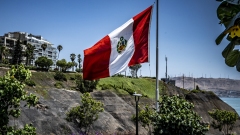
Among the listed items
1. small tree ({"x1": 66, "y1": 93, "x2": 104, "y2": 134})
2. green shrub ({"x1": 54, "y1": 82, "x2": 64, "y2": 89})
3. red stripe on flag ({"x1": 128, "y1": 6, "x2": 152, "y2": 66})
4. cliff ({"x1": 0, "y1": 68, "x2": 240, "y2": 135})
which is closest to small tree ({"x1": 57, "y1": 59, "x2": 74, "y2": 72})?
cliff ({"x1": 0, "y1": 68, "x2": 240, "y2": 135})

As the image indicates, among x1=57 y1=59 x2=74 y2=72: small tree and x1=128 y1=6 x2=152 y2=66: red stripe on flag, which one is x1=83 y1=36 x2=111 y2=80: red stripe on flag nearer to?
x1=128 y1=6 x2=152 y2=66: red stripe on flag

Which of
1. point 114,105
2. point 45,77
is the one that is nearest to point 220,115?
point 114,105

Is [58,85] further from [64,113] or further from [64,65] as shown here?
[64,65]

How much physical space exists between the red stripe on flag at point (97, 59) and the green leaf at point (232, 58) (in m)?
8.87

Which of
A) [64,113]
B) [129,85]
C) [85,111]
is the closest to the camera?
[85,111]

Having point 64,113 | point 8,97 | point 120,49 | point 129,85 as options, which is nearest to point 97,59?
point 120,49

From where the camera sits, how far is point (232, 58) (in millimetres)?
2033

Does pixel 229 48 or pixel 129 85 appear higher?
pixel 229 48

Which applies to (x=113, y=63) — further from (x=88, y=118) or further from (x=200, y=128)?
(x=88, y=118)

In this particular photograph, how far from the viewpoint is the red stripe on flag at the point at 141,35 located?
10.8 meters

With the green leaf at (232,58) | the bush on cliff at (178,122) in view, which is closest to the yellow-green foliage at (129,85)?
the bush on cliff at (178,122)

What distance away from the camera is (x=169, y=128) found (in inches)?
368

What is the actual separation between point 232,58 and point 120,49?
29.7 ft

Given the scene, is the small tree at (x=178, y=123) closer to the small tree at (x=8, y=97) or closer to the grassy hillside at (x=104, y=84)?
the small tree at (x=8, y=97)
